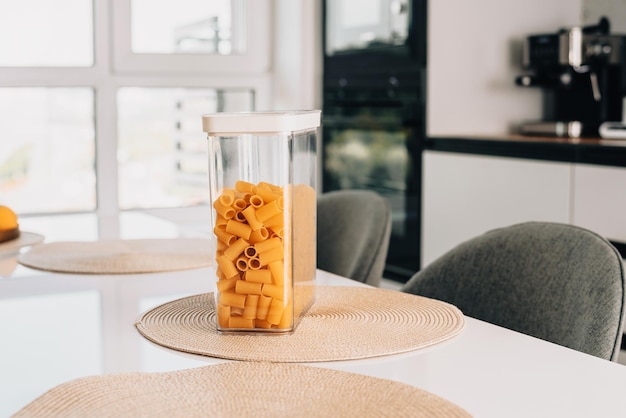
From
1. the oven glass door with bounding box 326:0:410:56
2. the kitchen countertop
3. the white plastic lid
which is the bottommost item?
the kitchen countertop

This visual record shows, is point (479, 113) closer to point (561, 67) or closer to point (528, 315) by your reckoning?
point (561, 67)

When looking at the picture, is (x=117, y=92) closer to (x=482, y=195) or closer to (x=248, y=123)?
(x=482, y=195)

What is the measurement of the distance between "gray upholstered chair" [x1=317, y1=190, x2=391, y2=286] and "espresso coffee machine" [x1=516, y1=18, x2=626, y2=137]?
1.72 metres

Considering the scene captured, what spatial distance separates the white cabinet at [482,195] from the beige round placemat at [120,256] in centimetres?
164

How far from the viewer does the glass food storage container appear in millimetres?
928

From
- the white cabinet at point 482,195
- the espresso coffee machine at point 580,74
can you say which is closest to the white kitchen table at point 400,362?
the white cabinet at point 482,195

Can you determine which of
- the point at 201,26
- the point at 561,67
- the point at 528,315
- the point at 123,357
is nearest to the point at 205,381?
the point at 123,357

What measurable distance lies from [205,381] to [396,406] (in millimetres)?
174

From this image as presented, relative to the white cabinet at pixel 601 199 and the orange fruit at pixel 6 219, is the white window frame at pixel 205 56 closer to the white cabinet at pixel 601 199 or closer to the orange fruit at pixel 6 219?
the white cabinet at pixel 601 199

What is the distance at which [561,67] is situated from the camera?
3.48m

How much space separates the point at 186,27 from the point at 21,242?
93.0 inches

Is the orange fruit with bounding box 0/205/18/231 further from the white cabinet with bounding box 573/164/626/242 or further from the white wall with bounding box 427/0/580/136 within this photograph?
the white wall with bounding box 427/0/580/136

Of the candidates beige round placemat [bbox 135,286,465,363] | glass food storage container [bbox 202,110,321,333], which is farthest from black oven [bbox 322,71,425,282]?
glass food storage container [bbox 202,110,321,333]

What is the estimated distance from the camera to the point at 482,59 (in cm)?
364
